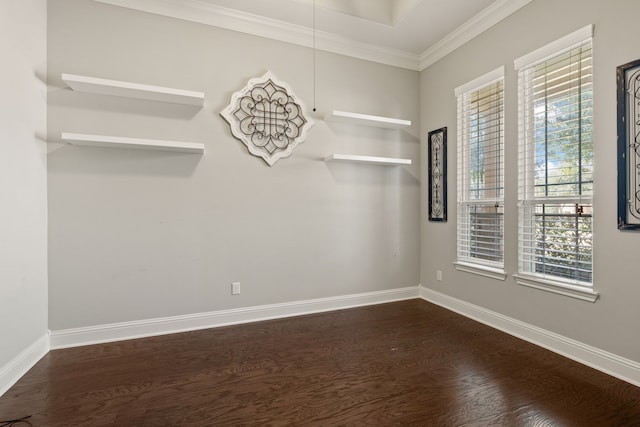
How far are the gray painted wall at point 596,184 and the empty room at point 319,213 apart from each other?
0.05 feet

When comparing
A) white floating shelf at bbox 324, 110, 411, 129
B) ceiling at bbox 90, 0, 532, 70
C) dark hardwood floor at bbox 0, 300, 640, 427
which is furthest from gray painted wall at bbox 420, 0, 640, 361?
white floating shelf at bbox 324, 110, 411, 129

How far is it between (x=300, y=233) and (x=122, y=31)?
244 cm

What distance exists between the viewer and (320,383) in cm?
200

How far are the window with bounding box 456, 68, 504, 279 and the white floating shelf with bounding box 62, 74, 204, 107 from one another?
8.83ft

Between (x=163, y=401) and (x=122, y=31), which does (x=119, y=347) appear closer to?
(x=163, y=401)

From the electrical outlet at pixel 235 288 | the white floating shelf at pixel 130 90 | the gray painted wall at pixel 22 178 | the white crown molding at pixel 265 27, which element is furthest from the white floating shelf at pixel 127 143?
the electrical outlet at pixel 235 288

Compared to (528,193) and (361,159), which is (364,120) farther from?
(528,193)

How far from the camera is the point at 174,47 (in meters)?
Answer: 2.81

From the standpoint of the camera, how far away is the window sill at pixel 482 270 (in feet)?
9.38

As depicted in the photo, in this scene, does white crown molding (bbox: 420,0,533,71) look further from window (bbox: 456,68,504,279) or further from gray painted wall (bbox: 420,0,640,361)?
window (bbox: 456,68,504,279)

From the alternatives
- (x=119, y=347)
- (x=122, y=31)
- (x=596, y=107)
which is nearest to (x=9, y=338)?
(x=119, y=347)

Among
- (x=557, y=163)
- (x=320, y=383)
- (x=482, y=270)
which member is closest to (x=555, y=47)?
(x=557, y=163)

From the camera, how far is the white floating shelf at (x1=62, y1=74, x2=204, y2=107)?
236 centimetres

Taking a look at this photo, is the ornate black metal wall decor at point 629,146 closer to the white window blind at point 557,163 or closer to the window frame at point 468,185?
the white window blind at point 557,163
